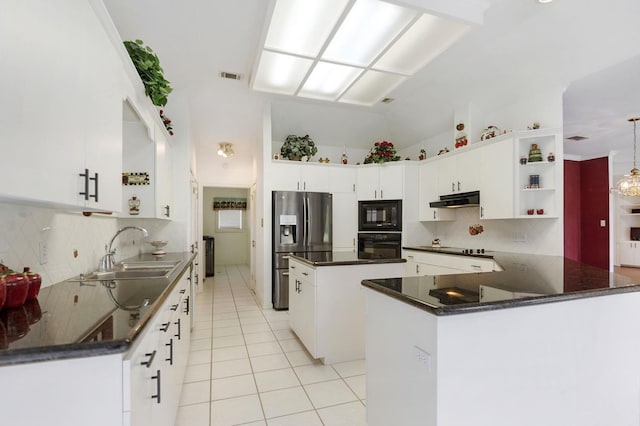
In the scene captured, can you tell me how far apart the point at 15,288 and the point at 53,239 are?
2.09 feet

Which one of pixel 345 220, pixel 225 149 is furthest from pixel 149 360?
pixel 225 149

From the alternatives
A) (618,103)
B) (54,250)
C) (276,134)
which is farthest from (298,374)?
(618,103)

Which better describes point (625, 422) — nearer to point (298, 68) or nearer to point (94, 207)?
point (94, 207)

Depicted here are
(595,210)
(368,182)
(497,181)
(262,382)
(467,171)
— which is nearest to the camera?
(262,382)

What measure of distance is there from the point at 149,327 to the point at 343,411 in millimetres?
1504

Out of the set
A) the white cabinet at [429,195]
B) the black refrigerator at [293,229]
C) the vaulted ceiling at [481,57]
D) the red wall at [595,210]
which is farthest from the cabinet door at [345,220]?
the red wall at [595,210]

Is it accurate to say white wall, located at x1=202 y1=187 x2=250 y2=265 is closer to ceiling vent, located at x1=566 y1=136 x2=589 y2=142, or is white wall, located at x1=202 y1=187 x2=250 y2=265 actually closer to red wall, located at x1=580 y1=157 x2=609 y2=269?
ceiling vent, located at x1=566 y1=136 x2=589 y2=142

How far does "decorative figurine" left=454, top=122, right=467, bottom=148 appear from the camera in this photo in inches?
164

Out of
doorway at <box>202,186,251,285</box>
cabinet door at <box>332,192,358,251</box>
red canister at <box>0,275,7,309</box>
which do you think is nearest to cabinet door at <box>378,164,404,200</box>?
cabinet door at <box>332,192,358,251</box>

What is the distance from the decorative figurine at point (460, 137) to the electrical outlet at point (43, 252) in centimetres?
436

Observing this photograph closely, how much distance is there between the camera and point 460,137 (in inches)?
167

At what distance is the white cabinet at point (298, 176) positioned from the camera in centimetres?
461

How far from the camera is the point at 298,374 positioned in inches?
101

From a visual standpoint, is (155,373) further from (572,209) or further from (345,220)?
(572,209)
